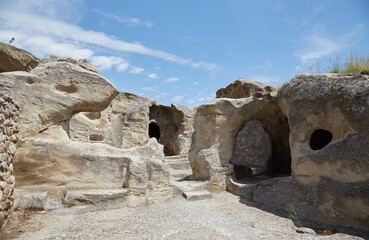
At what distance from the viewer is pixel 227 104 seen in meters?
8.26

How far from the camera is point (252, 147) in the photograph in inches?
501

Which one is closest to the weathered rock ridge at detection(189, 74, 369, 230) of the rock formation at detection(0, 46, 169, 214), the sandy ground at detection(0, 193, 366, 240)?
the sandy ground at detection(0, 193, 366, 240)

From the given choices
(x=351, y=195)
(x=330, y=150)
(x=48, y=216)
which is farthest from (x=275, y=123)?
(x=48, y=216)

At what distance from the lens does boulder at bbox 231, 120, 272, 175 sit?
480 inches

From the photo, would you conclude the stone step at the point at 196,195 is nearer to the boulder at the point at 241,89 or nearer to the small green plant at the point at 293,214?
the small green plant at the point at 293,214

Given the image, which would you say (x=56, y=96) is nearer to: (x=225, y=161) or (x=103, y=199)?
(x=103, y=199)

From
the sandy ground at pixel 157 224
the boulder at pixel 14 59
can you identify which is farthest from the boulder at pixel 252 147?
the boulder at pixel 14 59

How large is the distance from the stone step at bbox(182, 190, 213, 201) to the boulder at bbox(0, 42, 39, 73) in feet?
32.7

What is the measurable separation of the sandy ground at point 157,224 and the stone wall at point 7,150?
35cm

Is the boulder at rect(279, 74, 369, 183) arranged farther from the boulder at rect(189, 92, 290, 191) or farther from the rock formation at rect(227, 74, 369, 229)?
the boulder at rect(189, 92, 290, 191)

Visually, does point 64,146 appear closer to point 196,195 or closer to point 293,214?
point 196,195

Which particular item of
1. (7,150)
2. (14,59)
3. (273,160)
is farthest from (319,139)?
(14,59)

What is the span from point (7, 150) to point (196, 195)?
13.3 ft

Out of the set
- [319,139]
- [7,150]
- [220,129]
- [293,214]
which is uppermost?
[220,129]
